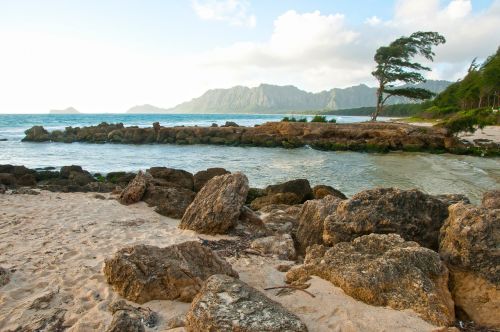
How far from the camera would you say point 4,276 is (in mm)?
4609

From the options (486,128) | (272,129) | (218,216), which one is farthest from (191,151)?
(486,128)

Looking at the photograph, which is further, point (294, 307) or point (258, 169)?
point (258, 169)

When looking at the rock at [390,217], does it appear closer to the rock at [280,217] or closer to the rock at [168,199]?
the rock at [280,217]

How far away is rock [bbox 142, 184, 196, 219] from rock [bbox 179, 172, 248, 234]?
1229mm

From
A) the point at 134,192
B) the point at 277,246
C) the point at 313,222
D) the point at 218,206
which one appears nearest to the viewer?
the point at 277,246

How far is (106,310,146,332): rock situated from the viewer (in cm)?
332

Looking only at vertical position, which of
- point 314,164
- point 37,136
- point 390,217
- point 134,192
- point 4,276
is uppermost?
point 390,217

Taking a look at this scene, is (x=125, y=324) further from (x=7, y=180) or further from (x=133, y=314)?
(x=7, y=180)

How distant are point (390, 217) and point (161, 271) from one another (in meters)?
3.10

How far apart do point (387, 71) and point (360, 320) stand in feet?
104

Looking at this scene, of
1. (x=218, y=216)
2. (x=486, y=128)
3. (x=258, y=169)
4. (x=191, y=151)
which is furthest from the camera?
(x=486, y=128)

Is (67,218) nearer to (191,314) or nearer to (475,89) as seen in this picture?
(191,314)

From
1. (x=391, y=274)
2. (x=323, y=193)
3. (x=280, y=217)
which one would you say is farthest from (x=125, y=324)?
(x=323, y=193)

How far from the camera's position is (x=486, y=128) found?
3662 centimetres
